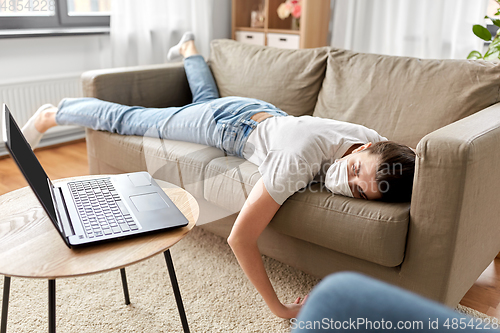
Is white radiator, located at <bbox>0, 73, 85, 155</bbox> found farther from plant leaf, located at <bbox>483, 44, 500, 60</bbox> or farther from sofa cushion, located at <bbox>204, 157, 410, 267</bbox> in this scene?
plant leaf, located at <bbox>483, 44, 500, 60</bbox>

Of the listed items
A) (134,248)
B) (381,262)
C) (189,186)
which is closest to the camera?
(134,248)

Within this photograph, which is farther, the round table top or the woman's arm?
the woman's arm

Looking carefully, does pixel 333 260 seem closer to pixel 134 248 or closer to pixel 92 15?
pixel 134 248

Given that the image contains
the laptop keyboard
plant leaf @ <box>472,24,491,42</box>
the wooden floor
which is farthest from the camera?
plant leaf @ <box>472,24,491,42</box>

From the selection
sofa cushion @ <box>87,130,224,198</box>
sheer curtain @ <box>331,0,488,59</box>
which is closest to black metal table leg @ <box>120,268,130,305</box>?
sofa cushion @ <box>87,130,224,198</box>

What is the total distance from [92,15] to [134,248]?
270 centimetres

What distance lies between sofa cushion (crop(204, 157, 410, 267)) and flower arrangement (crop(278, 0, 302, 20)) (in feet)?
6.91

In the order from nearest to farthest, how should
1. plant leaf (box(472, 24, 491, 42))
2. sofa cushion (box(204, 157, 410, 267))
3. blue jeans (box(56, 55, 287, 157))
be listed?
sofa cushion (box(204, 157, 410, 267)), blue jeans (box(56, 55, 287, 157)), plant leaf (box(472, 24, 491, 42))

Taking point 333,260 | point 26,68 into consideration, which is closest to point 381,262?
point 333,260

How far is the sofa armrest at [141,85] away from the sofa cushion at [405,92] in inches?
34.2

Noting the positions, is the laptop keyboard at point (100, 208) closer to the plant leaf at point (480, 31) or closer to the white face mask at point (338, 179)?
the white face mask at point (338, 179)

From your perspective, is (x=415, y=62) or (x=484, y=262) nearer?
(x=484, y=262)

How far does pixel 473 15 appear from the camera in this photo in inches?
106

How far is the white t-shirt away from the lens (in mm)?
1300
